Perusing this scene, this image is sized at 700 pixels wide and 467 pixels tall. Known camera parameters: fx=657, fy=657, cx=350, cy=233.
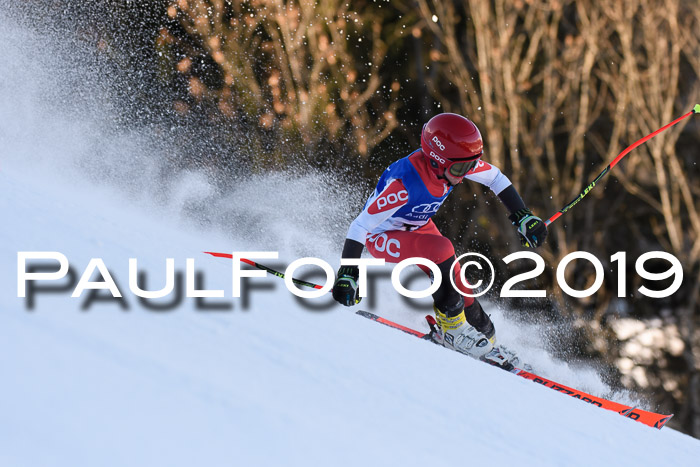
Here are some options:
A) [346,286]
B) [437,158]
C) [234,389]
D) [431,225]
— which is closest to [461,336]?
[431,225]

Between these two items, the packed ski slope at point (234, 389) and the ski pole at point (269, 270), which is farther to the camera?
the ski pole at point (269, 270)

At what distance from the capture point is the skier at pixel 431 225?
371 cm

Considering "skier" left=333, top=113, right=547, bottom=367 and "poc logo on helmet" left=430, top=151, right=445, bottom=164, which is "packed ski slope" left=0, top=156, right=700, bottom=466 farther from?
"poc logo on helmet" left=430, top=151, right=445, bottom=164

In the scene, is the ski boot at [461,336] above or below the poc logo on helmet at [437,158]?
below

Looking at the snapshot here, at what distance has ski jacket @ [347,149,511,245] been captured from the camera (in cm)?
375

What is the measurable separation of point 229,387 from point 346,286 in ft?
4.63

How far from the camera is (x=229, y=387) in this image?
2.29 metres

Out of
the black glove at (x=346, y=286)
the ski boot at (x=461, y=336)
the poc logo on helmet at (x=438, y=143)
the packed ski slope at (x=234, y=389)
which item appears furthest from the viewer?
the ski boot at (x=461, y=336)

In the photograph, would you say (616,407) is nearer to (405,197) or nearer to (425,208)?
(425,208)

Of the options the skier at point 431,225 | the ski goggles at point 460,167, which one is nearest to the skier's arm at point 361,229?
the skier at point 431,225

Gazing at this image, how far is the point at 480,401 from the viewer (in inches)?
126

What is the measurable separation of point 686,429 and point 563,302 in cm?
284

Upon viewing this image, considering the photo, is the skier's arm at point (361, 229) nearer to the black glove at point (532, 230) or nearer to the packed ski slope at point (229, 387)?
the packed ski slope at point (229, 387)

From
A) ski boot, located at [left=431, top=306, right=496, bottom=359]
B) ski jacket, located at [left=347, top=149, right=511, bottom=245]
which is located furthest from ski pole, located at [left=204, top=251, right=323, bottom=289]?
ski boot, located at [left=431, top=306, right=496, bottom=359]
